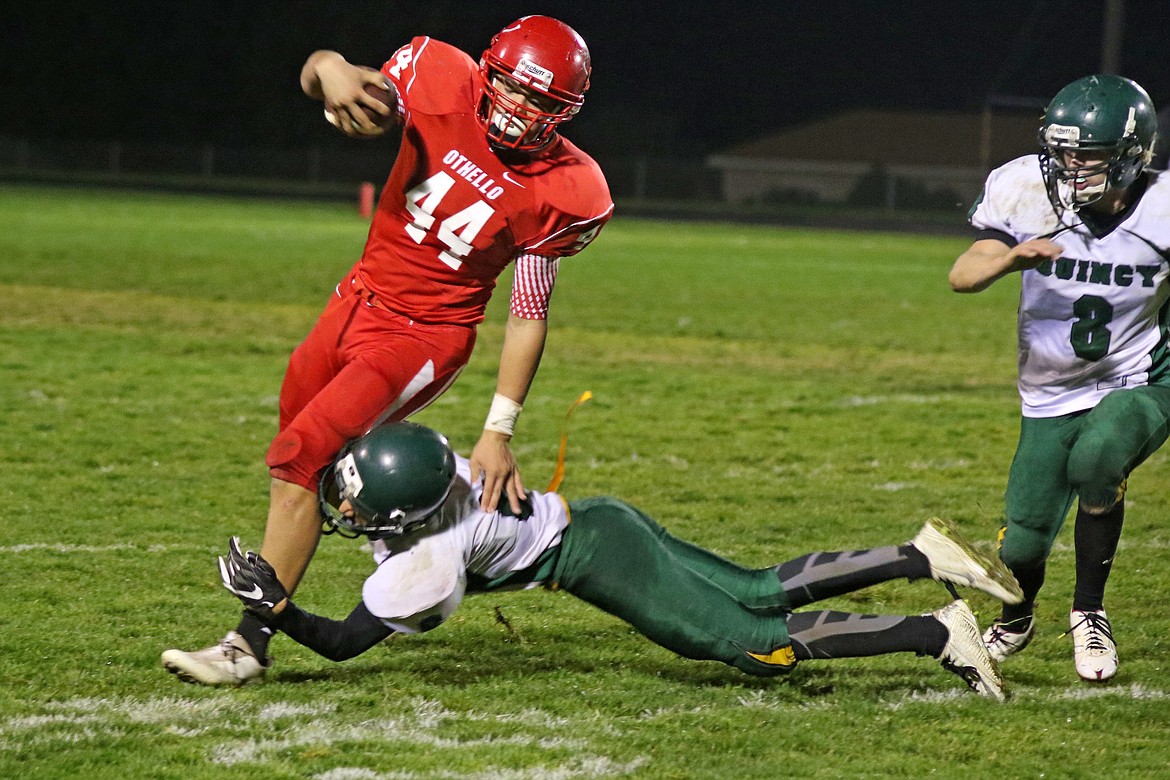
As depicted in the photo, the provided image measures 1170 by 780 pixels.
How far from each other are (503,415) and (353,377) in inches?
15.0

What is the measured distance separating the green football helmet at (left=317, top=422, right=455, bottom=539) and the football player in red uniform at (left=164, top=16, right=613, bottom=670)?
0.20 m

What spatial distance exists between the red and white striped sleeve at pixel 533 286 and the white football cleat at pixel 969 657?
1265 millimetres

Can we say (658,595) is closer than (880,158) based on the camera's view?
Yes

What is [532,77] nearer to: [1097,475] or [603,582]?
[603,582]

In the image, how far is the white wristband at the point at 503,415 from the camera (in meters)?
3.78

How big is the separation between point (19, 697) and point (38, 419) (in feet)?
13.5

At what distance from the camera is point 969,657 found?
3.67m

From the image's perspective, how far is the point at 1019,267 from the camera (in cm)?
375

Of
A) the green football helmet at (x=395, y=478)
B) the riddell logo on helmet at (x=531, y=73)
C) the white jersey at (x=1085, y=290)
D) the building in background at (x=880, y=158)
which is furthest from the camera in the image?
the building in background at (x=880, y=158)

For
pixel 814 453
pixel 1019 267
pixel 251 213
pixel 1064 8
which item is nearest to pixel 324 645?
pixel 1019 267

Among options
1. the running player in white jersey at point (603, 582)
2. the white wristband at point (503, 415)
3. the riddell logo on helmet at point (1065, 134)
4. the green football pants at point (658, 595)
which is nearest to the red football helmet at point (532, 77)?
the white wristband at point (503, 415)

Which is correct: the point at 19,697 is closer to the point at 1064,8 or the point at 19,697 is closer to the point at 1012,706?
the point at 1012,706

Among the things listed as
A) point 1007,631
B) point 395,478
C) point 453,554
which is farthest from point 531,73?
point 1007,631

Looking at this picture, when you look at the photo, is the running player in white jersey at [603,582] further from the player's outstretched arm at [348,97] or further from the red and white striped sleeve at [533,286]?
the player's outstretched arm at [348,97]
